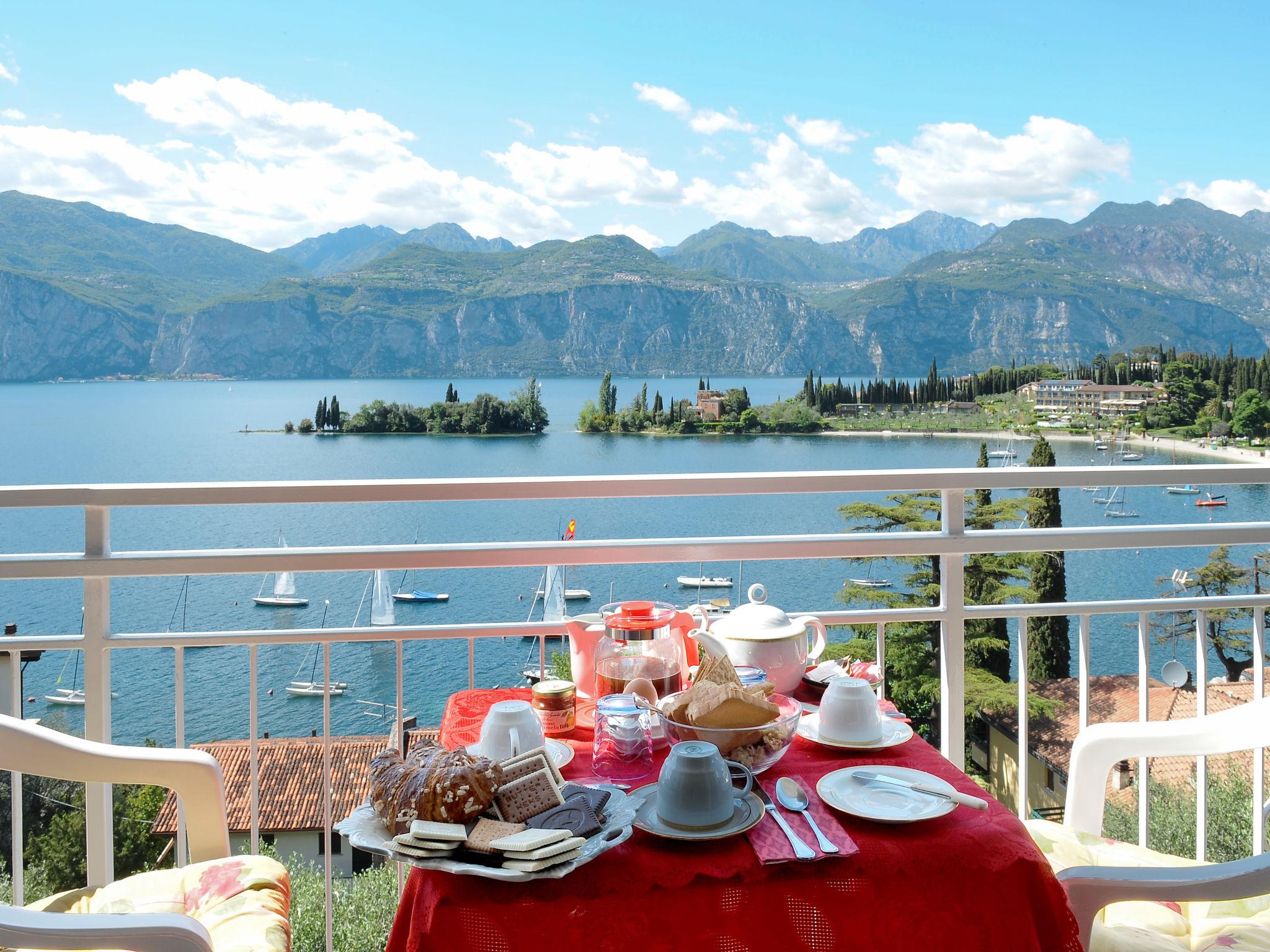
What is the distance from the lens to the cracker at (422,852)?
693 millimetres

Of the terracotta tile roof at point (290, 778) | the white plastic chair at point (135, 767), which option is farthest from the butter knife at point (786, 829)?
the terracotta tile roof at point (290, 778)

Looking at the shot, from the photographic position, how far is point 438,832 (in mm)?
693

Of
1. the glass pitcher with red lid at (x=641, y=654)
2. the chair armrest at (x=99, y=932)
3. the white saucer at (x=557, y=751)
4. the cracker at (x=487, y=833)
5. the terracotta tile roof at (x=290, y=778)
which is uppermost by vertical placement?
the glass pitcher with red lid at (x=641, y=654)

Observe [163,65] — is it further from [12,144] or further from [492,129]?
[492,129]

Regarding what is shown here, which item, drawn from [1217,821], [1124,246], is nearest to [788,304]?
[1124,246]

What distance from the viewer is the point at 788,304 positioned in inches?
1302

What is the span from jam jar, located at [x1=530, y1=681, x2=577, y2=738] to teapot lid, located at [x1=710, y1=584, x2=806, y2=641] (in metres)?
0.21

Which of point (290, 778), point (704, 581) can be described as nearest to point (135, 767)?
point (704, 581)

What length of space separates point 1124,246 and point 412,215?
4024cm

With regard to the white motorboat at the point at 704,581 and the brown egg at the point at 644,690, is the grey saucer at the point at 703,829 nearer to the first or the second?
the brown egg at the point at 644,690

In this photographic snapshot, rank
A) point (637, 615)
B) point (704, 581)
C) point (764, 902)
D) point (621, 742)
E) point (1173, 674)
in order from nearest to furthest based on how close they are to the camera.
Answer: point (764, 902)
point (621, 742)
point (637, 615)
point (1173, 674)
point (704, 581)

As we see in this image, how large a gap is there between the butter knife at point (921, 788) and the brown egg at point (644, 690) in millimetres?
241

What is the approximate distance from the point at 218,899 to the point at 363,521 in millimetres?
26638

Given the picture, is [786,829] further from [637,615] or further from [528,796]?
[637,615]
